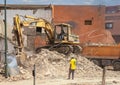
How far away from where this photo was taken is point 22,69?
33.6 meters

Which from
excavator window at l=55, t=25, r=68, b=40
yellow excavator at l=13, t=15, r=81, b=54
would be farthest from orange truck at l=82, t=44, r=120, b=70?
excavator window at l=55, t=25, r=68, b=40

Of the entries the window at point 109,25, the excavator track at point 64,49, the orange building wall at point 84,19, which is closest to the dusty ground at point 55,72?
the excavator track at point 64,49

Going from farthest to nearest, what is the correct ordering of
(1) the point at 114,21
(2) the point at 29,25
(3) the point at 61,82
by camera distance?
1. (1) the point at 114,21
2. (2) the point at 29,25
3. (3) the point at 61,82

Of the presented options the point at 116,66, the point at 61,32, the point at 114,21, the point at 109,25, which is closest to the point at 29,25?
the point at 61,32

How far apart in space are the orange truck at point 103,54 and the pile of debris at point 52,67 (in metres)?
2.26

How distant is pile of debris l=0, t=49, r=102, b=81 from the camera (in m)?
33.4

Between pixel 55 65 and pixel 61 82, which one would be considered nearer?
pixel 61 82

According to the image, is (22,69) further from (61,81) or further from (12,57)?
(61,81)

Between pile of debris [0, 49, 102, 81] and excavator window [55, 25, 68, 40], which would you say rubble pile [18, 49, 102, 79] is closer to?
pile of debris [0, 49, 102, 81]

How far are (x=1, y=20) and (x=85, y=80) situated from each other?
2085 cm

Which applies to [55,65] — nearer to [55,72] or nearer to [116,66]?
[55,72]

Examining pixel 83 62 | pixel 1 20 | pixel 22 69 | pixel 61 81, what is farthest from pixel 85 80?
pixel 1 20

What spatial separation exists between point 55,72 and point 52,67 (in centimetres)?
98

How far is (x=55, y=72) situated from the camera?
34781 millimetres
